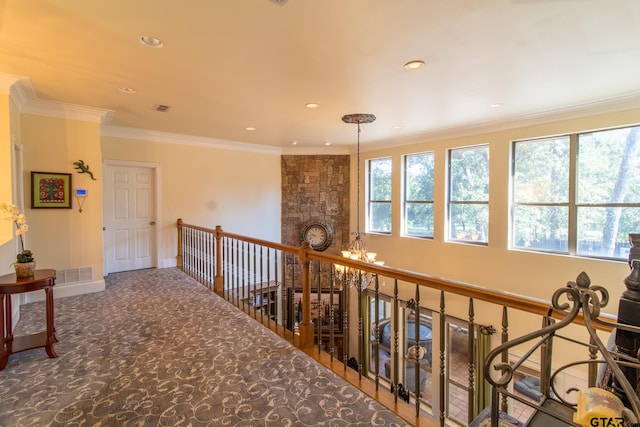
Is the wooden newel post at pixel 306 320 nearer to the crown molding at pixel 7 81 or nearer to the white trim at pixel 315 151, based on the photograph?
the crown molding at pixel 7 81

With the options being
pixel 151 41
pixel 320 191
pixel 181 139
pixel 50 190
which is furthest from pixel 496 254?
pixel 50 190

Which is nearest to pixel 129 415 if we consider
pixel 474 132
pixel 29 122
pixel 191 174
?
pixel 29 122

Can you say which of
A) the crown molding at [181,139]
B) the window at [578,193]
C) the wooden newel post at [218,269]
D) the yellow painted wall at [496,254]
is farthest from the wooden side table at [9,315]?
the window at [578,193]

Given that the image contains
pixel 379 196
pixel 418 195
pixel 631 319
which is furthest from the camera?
pixel 379 196

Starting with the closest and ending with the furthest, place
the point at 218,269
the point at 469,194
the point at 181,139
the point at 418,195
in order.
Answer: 1. the point at 218,269
2. the point at 469,194
3. the point at 181,139
4. the point at 418,195

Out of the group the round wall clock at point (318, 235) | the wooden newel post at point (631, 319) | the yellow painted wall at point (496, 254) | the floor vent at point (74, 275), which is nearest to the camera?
the wooden newel post at point (631, 319)

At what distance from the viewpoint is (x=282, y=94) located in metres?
3.77

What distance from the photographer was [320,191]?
293 inches

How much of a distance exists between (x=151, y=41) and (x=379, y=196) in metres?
5.42

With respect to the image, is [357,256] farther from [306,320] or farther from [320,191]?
[320,191]

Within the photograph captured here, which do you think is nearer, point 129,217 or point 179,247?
point 129,217

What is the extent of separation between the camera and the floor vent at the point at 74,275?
430cm

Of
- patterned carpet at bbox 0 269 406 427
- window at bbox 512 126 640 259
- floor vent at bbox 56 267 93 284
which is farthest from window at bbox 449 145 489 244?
floor vent at bbox 56 267 93 284

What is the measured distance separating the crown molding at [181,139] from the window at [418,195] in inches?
121
